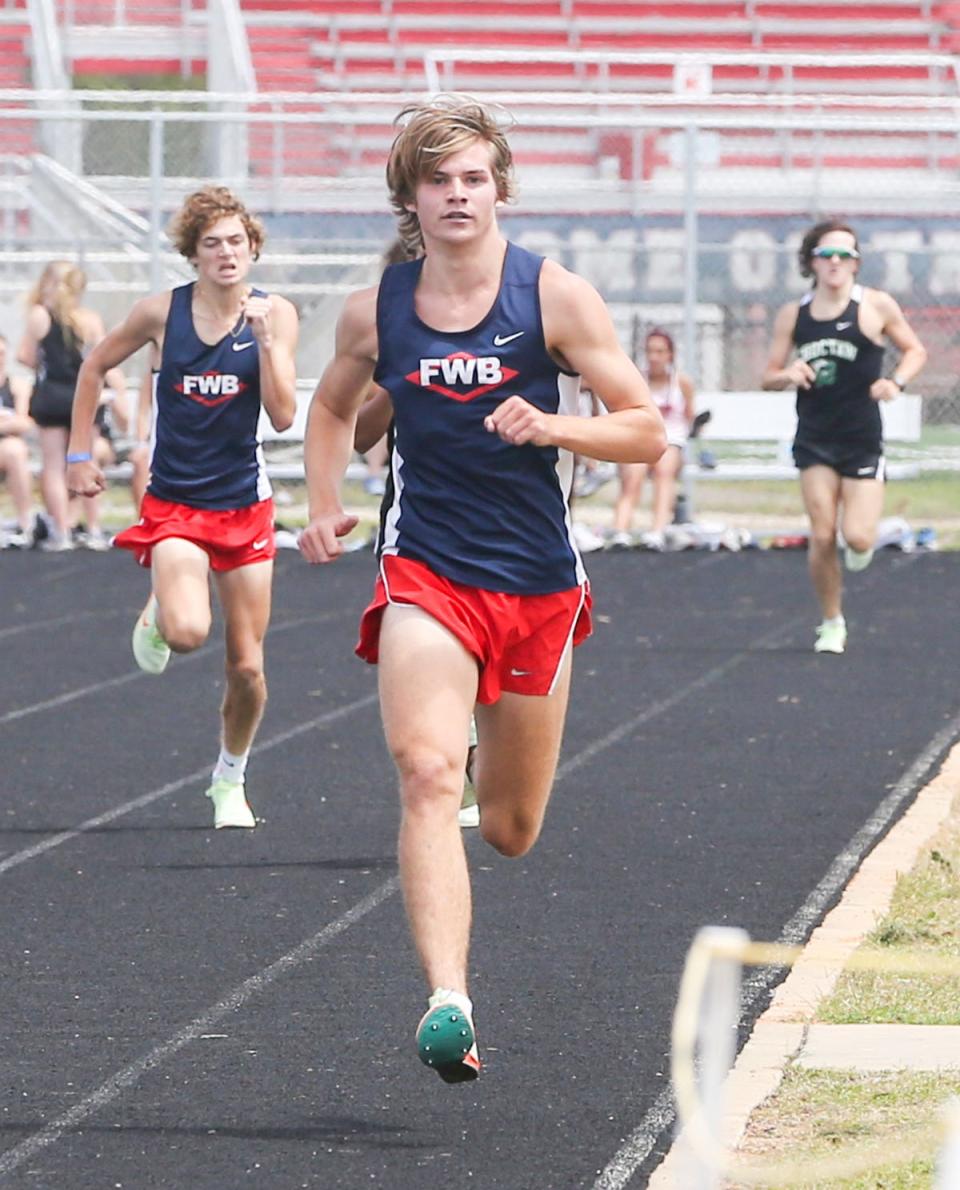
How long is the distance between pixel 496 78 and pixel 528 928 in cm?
2268

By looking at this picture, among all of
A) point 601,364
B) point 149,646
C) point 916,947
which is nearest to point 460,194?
point 601,364

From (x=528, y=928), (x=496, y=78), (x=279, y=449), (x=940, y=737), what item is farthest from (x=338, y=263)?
(x=528, y=928)

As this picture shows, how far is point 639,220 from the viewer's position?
22.1m

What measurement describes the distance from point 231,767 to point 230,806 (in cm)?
14

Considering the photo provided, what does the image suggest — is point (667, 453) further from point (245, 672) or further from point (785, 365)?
point (245, 672)

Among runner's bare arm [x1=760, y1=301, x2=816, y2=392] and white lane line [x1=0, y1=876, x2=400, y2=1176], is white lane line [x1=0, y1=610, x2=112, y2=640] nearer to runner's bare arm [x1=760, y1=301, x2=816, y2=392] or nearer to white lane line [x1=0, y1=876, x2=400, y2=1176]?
runner's bare arm [x1=760, y1=301, x2=816, y2=392]

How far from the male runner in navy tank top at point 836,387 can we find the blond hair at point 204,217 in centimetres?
487

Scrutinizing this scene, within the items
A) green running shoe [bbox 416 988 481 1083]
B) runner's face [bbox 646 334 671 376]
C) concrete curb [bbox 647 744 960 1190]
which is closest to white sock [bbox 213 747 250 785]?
concrete curb [bbox 647 744 960 1190]

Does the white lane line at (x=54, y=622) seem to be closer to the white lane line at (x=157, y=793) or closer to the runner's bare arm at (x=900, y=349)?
the white lane line at (x=157, y=793)

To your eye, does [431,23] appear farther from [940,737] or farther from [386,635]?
[386,635]

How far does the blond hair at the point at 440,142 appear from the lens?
16.7 ft

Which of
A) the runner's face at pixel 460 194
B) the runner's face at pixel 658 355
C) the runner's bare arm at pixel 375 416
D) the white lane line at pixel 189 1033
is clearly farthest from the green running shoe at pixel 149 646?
the runner's face at pixel 658 355

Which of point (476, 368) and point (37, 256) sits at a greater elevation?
point (476, 368)

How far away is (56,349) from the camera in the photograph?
18078 millimetres
